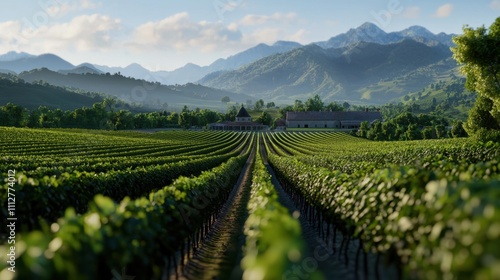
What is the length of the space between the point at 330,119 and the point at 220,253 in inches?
6799

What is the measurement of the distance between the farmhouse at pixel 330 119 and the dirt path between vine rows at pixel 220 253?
163102mm

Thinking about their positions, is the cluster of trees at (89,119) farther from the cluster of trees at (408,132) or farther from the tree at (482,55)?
the tree at (482,55)

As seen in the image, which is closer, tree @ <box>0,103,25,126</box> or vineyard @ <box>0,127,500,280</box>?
vineyard @ <box>0,127,500,280</box>

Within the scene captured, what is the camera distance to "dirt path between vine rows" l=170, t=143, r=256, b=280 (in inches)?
419

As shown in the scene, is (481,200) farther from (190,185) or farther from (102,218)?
(190,185)

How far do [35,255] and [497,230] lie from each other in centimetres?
446

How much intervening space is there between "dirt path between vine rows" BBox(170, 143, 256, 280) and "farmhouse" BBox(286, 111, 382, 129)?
6421 inches

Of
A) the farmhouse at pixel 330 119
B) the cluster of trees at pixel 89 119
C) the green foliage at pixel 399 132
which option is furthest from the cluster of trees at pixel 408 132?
→ the cluster of trees at pixel 89 119

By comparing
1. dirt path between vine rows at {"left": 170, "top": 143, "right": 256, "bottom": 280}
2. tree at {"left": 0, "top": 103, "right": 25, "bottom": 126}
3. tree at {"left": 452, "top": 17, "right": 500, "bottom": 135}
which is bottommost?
dirt path between vine rows at {"left": 170, "top": 143, "right": 256, "bottom": 280}

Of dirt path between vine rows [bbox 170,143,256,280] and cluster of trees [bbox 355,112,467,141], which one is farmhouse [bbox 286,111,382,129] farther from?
dirt path between vine rows [bbox 170,143,256,280]

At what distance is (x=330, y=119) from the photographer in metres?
180

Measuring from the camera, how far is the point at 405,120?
143625 millimetres

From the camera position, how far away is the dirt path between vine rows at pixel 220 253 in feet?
34.9

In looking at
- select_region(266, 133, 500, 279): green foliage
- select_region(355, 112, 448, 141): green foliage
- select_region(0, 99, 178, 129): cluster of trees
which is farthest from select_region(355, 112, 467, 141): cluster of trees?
select_region(266, 133, 500, 279): green foliage
